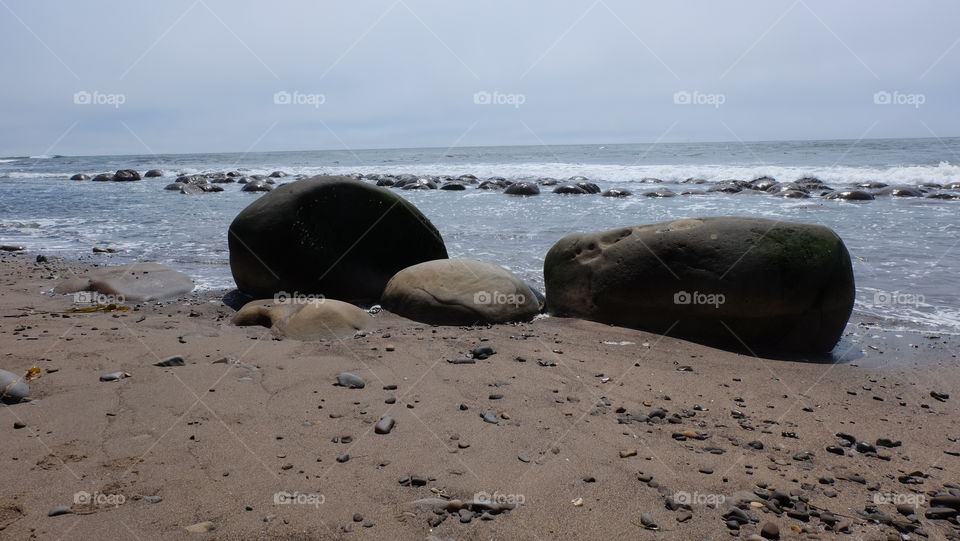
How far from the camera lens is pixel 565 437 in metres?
3.30

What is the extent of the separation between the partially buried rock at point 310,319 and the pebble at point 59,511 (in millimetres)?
2513

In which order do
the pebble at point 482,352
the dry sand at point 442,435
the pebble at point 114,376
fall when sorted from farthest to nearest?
the pebble at point 482,352 → the pebble at point 114,376 → the dry sand at point 442,435

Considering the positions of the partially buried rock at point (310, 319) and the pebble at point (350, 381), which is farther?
the partially buried rock at point (310, 319)

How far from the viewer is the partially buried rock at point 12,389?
343cm

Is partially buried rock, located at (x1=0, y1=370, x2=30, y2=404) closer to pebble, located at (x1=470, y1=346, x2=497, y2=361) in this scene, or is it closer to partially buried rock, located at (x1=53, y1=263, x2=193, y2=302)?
pebble, located at (x1=470, y1=346, x2=497, y2=361)

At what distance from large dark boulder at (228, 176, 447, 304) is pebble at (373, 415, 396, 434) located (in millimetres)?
3510

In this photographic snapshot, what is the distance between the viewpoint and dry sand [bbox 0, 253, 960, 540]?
253cm

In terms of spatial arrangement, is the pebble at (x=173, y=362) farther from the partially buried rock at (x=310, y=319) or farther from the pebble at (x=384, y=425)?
the pebble at (x=384, y=425)

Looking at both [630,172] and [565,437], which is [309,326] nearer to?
[565,437]

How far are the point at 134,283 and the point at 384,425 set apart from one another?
482 cm

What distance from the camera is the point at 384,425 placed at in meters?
3.29

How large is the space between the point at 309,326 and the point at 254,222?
226cm

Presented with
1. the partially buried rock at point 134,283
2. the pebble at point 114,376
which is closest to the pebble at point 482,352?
Answer: the pebble at point 114,376

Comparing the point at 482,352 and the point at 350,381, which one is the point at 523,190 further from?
the point at 350,381
